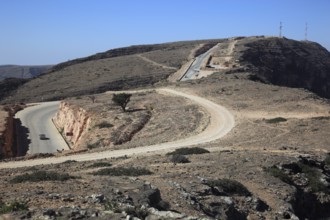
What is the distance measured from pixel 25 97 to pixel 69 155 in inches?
2276

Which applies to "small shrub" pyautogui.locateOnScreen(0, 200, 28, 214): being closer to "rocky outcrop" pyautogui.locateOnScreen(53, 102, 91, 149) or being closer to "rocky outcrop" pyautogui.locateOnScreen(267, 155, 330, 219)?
"rocky outcrop" pyautogui.locateOnScreen(267, 155, 330, 219)

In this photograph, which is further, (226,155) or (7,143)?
(7,143)

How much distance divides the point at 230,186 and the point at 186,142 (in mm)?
16771

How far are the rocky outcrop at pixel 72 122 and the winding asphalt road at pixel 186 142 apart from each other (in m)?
12.8

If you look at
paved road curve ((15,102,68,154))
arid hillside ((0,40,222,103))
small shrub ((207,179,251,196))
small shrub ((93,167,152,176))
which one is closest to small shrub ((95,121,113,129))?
paved road curve ((15,102,68,154))

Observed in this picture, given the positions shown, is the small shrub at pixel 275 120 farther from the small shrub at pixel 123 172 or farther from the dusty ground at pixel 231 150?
the small shrub at pixel 123 172

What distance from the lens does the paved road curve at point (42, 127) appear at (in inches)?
1938

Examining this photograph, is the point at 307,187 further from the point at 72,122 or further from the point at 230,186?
the point at 72,122

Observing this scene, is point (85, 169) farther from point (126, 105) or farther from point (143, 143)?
point (126, 105)

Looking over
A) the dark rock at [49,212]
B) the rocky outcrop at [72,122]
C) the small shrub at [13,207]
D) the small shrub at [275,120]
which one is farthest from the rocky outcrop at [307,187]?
the rocky outcrop at [72,122]

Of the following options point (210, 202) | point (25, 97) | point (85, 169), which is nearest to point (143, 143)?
point (85, 169)

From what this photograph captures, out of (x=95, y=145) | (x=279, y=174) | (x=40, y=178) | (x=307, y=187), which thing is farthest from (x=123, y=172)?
(x=95, y=145)

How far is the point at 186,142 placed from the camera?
34.5m

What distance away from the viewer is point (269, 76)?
305 ft
